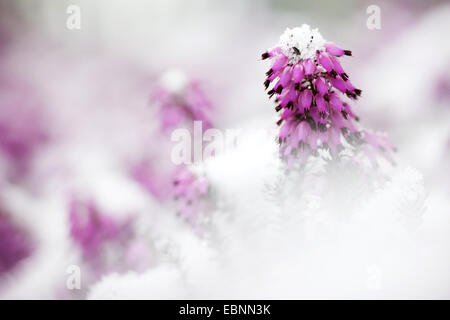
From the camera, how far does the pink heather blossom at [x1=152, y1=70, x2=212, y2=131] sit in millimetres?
901

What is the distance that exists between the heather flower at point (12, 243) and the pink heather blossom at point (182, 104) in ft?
1.60

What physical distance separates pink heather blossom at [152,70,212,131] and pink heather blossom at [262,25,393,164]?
262 millimetres

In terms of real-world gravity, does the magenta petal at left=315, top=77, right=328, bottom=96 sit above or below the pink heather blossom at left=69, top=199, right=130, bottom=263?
above

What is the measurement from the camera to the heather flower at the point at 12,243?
103 cm

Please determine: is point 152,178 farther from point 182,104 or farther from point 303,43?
point 303,43

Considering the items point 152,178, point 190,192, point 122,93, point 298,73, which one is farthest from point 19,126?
point 298,73

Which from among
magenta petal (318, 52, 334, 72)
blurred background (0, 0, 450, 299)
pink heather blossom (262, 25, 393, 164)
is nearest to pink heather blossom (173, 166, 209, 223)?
blurred background (0, 0, 450, 299)

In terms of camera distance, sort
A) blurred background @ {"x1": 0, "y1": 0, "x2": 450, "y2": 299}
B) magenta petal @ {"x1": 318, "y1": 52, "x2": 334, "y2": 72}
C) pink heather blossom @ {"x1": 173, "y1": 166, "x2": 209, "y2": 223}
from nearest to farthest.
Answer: magenta petal @ {"x1": 318, "y1": 52, "x2": 334, "y2": 72}, pink heather blossom @ {"x1": 173, "y1": 166, "x2": 209, "y2": 223}, blurred background @ {"x1": 0, "y1": 0, "x2": 450, "y2": 299}

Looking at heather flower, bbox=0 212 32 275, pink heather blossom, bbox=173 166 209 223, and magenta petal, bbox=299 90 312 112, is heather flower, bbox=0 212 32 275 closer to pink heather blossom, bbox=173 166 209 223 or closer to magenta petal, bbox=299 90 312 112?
pink heather blossom, bbox=173 166 209 223

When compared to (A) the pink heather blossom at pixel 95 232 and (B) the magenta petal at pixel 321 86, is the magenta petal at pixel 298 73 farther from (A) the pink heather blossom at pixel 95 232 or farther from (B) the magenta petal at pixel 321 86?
(A) the pink heather blossom at pixel 95 232

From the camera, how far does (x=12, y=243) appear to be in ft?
3.43
